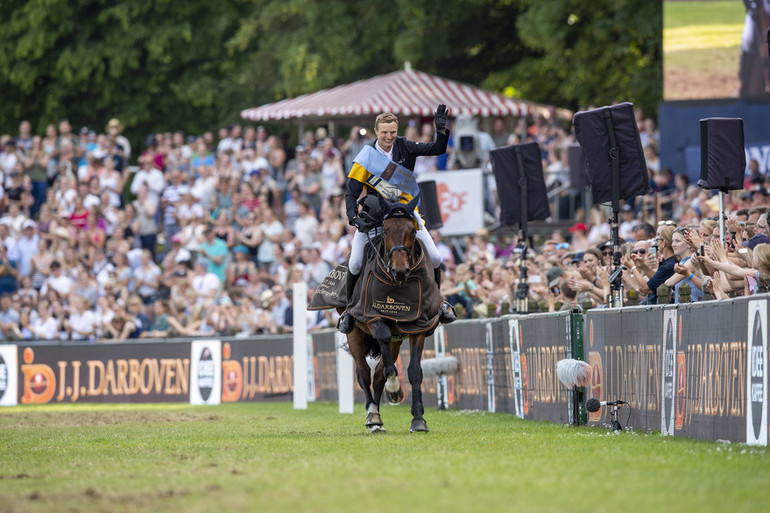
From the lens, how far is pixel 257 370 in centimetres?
2612

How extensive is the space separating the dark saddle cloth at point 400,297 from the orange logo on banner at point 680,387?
2.56 m

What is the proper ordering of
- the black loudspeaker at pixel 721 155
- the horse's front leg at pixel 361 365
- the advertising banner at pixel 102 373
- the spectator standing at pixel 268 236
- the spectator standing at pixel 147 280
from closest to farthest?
the horse's front leg at pixel 361 365 < the black loudspeaker at pixel 721 155 < the advertising banner at pixel 102 373 < the spectator standing at pixel 268 236 < the spectator standing at pixel 147 280

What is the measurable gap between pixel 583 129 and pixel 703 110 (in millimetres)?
10410

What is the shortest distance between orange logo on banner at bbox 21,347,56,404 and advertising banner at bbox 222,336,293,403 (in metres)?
3.81

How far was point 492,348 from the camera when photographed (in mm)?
17031

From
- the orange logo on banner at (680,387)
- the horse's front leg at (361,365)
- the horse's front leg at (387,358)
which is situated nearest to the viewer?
the orange logo on banner at (680,387)

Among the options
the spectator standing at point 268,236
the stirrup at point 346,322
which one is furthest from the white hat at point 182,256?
the stirrup at point 346,322

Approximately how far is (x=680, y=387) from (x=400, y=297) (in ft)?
9.22

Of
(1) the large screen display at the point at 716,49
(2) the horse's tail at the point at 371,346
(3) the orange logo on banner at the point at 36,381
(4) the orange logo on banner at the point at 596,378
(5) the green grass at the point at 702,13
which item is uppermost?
(5) the green grass at the point at 702,13

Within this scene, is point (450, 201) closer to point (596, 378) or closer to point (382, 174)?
point (596, 378)

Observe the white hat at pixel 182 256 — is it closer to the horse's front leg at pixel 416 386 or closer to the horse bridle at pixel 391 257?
the horse's front leg at pixel 416 386

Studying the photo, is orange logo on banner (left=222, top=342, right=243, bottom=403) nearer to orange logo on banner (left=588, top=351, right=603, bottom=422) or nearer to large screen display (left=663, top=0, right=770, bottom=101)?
large screen display (left=663, top=0, right=770, bottom=101)

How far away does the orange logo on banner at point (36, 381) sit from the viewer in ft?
90.4

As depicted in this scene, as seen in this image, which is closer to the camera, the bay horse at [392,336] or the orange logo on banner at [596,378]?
the bay horse at [392,336]
